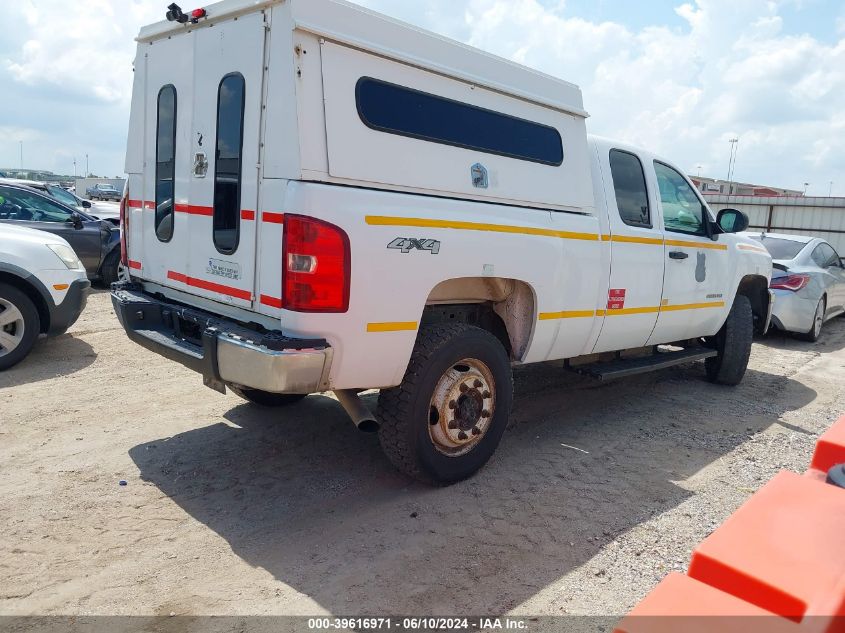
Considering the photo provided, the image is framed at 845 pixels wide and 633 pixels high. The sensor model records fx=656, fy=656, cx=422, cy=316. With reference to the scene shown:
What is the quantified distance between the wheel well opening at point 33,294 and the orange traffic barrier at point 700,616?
6494 millimetres

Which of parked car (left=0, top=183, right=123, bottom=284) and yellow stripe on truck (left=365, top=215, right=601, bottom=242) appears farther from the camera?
parked car (left=0, top=183, right=123, bottom=284)

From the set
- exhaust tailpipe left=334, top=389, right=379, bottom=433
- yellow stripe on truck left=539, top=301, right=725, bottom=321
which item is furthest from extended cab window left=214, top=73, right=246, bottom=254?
yellow stripe on truck left=539, top=301, right=725, bottom=321

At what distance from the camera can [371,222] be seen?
3.32m

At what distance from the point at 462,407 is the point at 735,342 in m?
4.02

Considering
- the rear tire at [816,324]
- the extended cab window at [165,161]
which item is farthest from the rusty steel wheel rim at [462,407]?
the rear tire at [816,324]

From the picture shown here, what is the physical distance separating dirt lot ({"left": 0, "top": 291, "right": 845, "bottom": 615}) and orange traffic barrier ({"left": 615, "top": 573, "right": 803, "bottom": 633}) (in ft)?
5.02

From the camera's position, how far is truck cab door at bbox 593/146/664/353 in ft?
16.3

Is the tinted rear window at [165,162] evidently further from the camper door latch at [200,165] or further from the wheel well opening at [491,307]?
the wheel well opening at [491,307]

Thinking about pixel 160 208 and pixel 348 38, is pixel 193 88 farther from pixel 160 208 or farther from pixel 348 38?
pixel 348 38

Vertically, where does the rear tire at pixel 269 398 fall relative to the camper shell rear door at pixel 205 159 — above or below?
below

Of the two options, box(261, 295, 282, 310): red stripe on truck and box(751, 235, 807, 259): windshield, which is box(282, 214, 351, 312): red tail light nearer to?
box(261, 295, 282, 310): red stripe on truck

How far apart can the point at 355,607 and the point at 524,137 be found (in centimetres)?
302

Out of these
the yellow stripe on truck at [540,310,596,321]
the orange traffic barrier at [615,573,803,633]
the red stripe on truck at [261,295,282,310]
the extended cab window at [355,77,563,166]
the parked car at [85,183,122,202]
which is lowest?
the orange traffic barrier at [615,573,803,633]

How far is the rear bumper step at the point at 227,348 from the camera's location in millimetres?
3176
